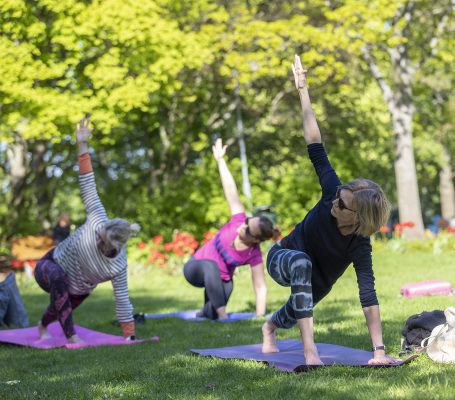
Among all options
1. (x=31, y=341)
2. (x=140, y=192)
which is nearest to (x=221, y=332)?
(x=31, y=341)

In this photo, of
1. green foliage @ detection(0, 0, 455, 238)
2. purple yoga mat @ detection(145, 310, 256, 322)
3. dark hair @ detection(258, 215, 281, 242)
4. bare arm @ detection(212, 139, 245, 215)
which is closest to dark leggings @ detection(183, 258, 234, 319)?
purple yoga mat @ detection(145, 310, 256, 322)

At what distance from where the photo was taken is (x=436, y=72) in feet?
97.6

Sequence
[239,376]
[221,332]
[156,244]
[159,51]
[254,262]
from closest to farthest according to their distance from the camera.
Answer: [239,376], [221,332], [254,262], [159,51], [156,244]

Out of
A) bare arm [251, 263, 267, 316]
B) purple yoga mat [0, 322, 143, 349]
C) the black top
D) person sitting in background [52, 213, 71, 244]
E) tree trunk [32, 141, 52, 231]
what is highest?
tree trunk [32, 141, 52, 231]

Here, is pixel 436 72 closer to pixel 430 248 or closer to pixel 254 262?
pixel 430 248

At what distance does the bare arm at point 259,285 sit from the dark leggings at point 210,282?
0.39 metres

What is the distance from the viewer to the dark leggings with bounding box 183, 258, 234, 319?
28.7ft

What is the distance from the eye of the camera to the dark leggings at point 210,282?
8.73 m

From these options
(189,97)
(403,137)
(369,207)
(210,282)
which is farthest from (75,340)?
(403,137)

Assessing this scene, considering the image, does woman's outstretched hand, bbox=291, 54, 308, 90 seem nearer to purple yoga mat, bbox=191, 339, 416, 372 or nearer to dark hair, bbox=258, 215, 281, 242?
purple yoga mat, bbox=191, 339, 416, 372

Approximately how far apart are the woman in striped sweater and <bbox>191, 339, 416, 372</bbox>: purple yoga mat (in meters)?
1.48

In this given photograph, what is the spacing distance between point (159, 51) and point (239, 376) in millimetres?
13005

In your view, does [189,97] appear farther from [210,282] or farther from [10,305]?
[210,282]

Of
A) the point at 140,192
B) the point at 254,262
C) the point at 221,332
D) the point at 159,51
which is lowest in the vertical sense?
the point at 221,332
